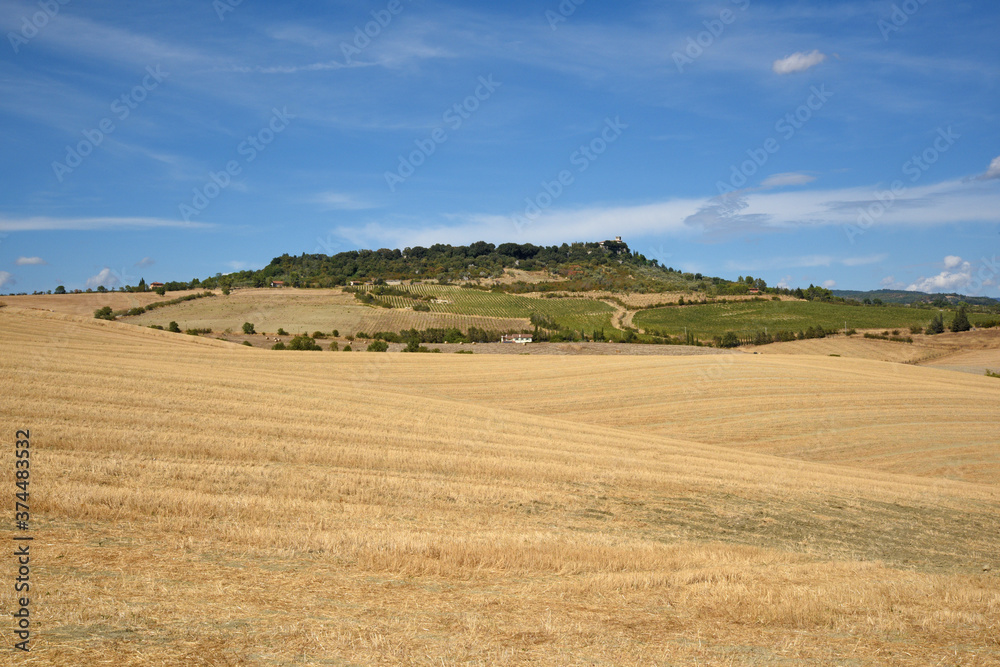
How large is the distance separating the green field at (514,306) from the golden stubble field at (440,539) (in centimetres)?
7275

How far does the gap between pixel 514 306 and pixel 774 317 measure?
45.2 metres

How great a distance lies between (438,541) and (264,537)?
2.50 metres

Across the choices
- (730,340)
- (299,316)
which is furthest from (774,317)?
(299,316)

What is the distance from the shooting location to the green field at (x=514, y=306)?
106375 millimetres

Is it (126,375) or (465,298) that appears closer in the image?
(126,375)

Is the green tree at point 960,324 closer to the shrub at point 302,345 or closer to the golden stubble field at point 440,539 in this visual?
the golden stubble field at point 440,539

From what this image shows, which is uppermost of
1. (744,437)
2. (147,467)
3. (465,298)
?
(465,298)

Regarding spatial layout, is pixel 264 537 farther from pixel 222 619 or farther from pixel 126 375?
pixel 126 375

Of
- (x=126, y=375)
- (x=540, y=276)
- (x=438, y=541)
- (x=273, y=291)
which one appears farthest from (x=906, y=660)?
(x=540, y=276)

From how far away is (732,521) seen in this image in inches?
560

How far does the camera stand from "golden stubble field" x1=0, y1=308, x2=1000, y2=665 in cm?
633

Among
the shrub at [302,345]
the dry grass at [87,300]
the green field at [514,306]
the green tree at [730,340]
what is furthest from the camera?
the green field at [514,306]

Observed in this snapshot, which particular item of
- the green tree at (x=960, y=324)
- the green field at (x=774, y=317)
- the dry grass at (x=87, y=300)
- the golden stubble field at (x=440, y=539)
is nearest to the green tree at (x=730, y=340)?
the green field at (x=774, y=317)

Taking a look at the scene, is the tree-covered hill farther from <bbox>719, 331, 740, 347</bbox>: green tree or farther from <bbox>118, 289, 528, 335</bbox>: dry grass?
<bbox>719, 331, 740, 347</bbox>: green tree
